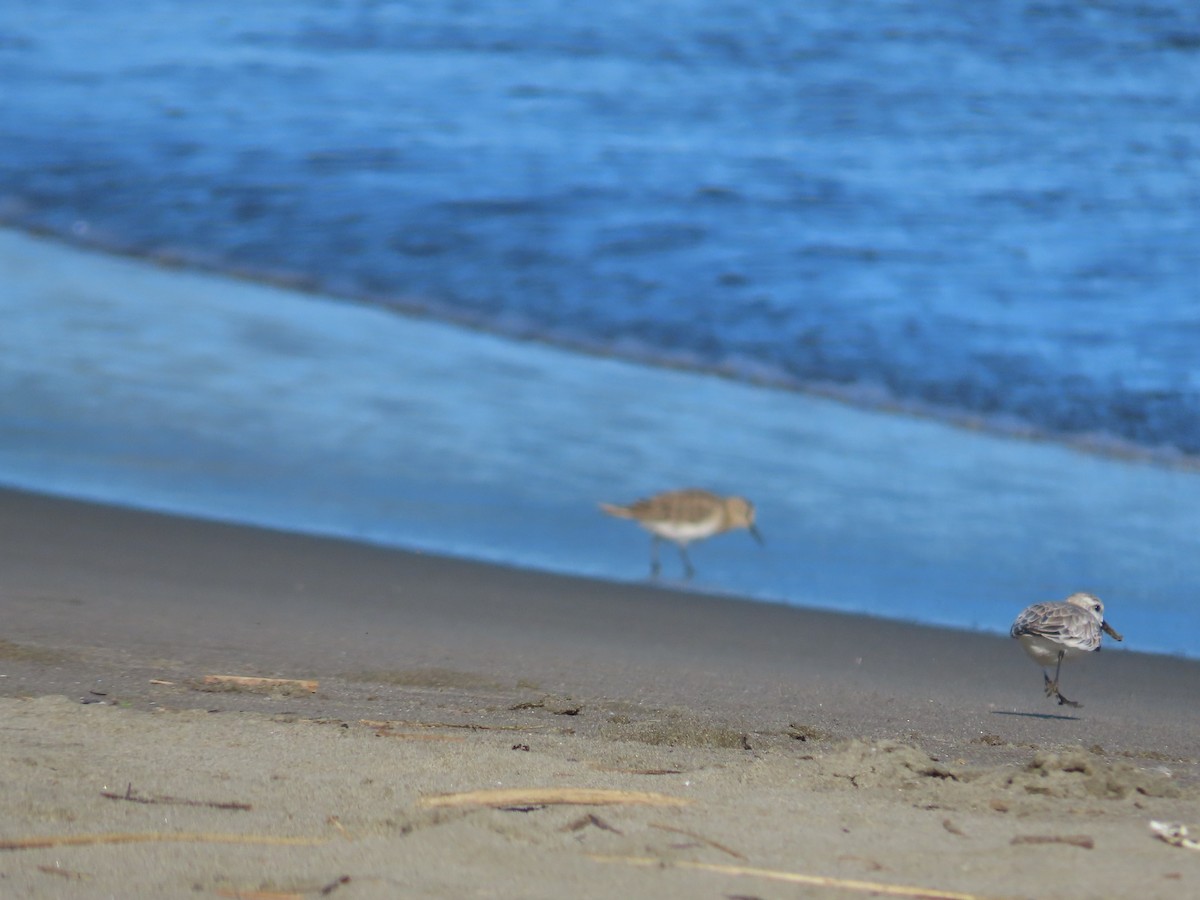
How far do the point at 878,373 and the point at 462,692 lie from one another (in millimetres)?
5052

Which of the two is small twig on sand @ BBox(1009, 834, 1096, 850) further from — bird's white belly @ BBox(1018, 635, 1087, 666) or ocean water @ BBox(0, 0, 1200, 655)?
ocean water @ BBox(0, 0, 1200, 655)

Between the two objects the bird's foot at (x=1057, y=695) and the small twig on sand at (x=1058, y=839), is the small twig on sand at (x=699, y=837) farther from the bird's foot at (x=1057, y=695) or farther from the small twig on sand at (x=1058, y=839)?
the bird's foot at (x=1057, y=695)

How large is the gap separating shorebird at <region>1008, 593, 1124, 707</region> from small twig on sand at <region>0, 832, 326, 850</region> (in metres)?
2.12

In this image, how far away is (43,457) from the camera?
5922mm

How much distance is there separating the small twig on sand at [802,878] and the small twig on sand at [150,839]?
470 millimetres

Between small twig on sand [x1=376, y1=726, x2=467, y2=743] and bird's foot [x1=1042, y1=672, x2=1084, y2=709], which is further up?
bird's foot [x1=1042, y1=672, x2=1084, y2=709]

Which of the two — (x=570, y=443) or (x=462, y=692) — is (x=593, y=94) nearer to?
(x=570, y=443)

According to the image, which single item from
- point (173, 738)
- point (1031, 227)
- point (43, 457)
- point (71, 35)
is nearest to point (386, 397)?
point (43, 457)

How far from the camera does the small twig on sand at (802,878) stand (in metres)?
2.16

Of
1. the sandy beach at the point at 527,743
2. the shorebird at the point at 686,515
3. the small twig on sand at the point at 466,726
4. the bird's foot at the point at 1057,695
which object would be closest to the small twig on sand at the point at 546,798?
the sandy beach at the point at 527,743

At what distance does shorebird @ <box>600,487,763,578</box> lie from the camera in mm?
5621

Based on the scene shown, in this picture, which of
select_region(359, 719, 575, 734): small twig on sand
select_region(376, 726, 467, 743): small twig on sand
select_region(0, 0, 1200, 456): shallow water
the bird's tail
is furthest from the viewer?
select_region(0, 0, 1200, 456): shallow water

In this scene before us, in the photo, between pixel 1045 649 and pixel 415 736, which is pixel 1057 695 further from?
pixel 415 736

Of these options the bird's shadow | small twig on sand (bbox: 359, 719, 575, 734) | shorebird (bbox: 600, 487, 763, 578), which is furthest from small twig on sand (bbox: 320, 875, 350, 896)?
shorebird (bbox: 600, 487, 763, 578)
